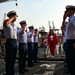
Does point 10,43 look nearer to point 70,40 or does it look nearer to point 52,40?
point 70,40

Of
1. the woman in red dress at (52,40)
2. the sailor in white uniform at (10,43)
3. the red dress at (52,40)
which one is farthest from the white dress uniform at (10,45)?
the red dress at (52,40)

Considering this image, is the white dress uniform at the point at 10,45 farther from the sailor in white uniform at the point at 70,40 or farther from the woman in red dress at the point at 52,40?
the woman in red dress at the point at 52,40

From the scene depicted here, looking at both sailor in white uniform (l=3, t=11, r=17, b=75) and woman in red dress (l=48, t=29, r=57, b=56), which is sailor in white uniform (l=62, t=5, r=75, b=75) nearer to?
sailor in white uniform (l=3, t=11, r=17, b=75)

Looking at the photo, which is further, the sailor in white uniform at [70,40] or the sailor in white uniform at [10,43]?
the sailor in white uniform at [10,43]

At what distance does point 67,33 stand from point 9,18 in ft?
6.87

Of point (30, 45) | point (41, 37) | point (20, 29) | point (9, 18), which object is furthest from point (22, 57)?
→ point (41, 37)

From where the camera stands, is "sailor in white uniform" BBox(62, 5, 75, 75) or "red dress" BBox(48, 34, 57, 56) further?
"red dress" BBox(48, 34, 57, 56)

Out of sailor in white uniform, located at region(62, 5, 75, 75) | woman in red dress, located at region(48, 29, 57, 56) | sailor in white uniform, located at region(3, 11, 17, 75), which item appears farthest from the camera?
woman in red dress, located at region(48, 29, 57, 56)

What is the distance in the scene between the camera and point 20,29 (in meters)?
9.89

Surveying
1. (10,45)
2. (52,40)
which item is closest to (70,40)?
(10,45)

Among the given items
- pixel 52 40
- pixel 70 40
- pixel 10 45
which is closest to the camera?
pixel 70 40

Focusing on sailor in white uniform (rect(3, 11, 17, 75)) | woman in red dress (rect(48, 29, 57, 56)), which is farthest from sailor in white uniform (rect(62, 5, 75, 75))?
woman in red dress (rect(48, 29, 57, 56))

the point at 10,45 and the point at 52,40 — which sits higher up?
the point at 52,40

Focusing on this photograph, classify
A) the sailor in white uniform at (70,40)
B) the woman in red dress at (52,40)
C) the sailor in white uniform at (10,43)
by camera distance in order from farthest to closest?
the woman in red dress at (52,40) < the sailor in white uniform at (10,43) < the sailor in white uniform at (70,40)
